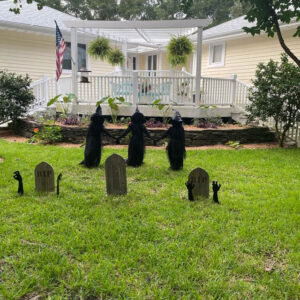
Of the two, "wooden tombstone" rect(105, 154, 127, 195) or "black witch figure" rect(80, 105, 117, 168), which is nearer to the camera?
"wooden tombstone" rect(105, 154, 127, 195)

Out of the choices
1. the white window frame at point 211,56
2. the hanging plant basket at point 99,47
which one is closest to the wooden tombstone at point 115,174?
the hanging plant basket at point 99,47

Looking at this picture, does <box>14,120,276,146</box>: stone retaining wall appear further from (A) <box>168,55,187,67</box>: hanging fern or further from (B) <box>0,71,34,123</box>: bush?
(A) <box>168,55,187,67</box>: hanging fern

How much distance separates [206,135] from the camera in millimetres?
8766

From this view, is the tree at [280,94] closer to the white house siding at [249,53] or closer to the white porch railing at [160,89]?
the white porch railing at [160,89]

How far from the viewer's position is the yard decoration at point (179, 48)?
982 cm

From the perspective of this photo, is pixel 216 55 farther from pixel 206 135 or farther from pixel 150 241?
pixel 150 241

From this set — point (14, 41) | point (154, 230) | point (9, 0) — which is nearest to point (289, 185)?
point (154, 230)

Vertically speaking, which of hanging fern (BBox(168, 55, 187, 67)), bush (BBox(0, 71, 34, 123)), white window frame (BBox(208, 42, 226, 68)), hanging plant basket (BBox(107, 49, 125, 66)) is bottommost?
bush (BBox(0, 71, 34, 123))

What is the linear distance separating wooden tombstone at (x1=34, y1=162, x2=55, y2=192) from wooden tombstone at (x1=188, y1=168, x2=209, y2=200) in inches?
81.7

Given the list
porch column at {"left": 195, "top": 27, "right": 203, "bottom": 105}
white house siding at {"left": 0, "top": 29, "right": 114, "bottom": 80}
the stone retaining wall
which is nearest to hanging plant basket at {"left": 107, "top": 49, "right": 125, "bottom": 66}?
white house siding at {"left": 0, "top": 29, "right": 114, "bottom": 80}

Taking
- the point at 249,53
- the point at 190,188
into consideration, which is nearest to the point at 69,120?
the point at 190,188

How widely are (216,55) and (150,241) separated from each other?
571 inches

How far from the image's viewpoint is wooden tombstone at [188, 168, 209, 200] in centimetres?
411

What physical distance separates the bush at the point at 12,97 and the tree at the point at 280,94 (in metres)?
7.74
